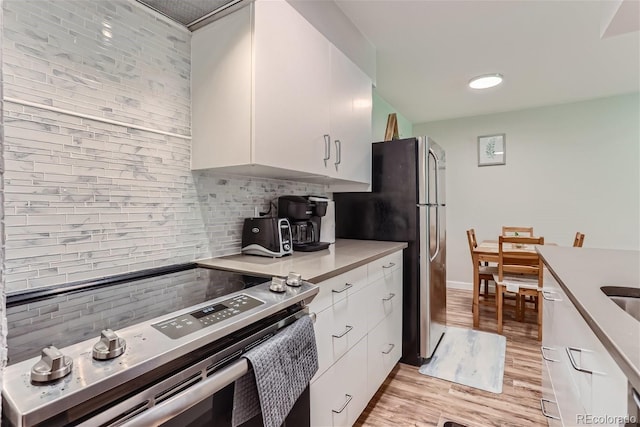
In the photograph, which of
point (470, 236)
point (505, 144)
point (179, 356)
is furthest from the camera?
point (505, 144)

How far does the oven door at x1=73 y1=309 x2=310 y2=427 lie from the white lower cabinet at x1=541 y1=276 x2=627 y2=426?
2.63 ft

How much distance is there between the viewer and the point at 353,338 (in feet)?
4.88

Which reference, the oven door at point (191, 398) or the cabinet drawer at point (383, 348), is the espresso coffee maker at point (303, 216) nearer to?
the cabinet drawer at point (383, 348)

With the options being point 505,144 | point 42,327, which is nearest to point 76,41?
point 42,327

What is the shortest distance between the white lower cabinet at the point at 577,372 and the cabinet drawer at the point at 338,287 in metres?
0.81

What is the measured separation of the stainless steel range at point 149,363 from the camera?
0.47m

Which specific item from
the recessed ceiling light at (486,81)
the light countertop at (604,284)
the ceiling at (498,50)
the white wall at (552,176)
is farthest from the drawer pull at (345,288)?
the white wall at (552,176)

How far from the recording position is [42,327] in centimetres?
72

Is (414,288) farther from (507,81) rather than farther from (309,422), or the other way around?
(507,81)

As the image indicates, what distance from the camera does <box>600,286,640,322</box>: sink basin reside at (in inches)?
38.3

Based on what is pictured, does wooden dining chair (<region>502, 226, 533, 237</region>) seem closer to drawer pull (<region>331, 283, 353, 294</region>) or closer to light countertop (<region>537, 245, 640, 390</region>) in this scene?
light countertop (<region>537, 245, 640, 390</region>)

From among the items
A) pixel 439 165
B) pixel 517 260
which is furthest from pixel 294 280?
pixel 517 260

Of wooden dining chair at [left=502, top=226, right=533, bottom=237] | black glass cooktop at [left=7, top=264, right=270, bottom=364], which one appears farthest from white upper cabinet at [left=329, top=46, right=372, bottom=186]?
wooden dining chair at [left=502, top=226, right=533, bottom=237]

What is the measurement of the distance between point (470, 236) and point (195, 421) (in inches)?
128
